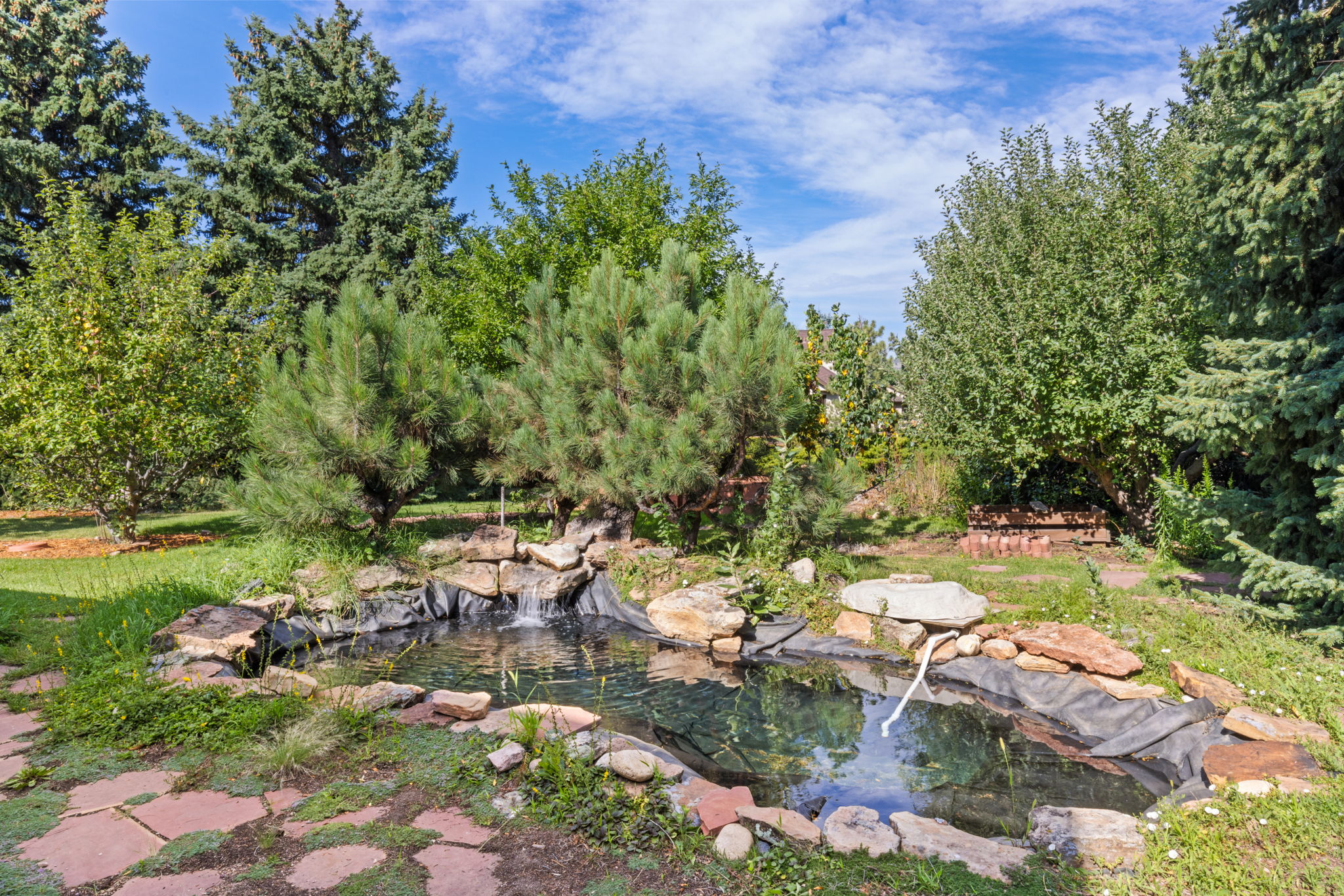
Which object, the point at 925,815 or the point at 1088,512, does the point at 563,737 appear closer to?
the point at 925,815

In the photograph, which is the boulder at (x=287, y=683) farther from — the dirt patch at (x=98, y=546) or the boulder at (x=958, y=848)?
the dirt patch at (x=98, y=546)

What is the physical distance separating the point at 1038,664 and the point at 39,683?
6.62 meters

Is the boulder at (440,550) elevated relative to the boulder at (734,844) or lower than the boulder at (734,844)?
elevated

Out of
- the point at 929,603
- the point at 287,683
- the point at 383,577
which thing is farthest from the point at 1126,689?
the point at 383,577

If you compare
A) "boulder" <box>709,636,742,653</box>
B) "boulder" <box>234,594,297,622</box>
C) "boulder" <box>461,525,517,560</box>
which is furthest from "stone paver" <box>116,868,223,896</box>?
"boulder" <box>461,525,517,560</box>

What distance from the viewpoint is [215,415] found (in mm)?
10625

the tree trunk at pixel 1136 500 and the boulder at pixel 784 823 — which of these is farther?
the tree trunk at pixel 1136 500

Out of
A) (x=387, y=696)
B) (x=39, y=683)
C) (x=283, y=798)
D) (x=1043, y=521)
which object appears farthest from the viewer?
(x=1043, y=521)

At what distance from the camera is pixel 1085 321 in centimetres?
812

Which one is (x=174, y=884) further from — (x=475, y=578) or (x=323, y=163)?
(x=323, y=163)

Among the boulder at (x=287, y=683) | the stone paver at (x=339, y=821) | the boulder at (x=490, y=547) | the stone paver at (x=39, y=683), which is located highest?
the boulder at (x=490, y=547)

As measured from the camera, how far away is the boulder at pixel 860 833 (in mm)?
2895

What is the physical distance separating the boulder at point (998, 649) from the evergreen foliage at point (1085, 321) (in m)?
3.45

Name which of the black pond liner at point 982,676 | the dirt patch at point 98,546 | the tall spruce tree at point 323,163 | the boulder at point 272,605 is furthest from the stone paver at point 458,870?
the tall spruce tree at point 323,163
